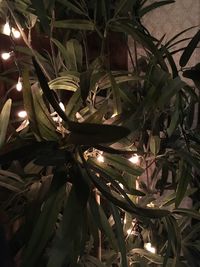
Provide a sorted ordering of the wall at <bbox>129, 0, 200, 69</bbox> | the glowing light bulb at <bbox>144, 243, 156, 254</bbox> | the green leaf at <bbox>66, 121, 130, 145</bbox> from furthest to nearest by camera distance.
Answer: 1. the wall at <bbox>129, 0, 200, 69</bbox>
2. the glowing light bulb at <bbox>144, 243, 156, 254</bbox>
3. the green leaf at <bbox>66, 121, 130, 145</bbox>

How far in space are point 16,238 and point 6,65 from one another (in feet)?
2.47

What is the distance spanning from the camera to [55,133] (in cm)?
73

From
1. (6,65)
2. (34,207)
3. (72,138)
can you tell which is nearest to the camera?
(72,138)

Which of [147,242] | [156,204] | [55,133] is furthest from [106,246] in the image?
[55,133]

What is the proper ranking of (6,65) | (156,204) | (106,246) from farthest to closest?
(6,65) → (106,246) → (156,204)

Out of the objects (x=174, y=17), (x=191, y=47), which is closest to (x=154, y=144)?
(x=191, y=47)

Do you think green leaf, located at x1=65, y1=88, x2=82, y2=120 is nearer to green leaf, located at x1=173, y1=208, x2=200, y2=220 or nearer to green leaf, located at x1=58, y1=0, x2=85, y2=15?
green leaf, located at x1=58, y1=0, x2=85, y2=15

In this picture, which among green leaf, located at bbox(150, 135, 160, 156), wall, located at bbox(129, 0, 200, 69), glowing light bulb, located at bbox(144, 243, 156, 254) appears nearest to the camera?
green leaf, located at bbox(150, 135, 160, 156)

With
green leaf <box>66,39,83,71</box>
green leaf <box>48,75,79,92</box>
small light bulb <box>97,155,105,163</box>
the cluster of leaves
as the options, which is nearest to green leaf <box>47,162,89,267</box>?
the cluster of leaves

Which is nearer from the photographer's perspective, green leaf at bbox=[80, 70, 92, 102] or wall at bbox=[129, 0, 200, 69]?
green leaf at bbox=[80, 70, 92, 102]

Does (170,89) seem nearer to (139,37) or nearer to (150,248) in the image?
(139,37)

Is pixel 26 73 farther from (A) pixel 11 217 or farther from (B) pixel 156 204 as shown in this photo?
(B) pixel 156 204

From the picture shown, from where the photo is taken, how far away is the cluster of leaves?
67 cm

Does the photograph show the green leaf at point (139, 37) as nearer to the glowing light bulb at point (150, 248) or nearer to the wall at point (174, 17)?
the glowing light bulb at point (150, 248)
